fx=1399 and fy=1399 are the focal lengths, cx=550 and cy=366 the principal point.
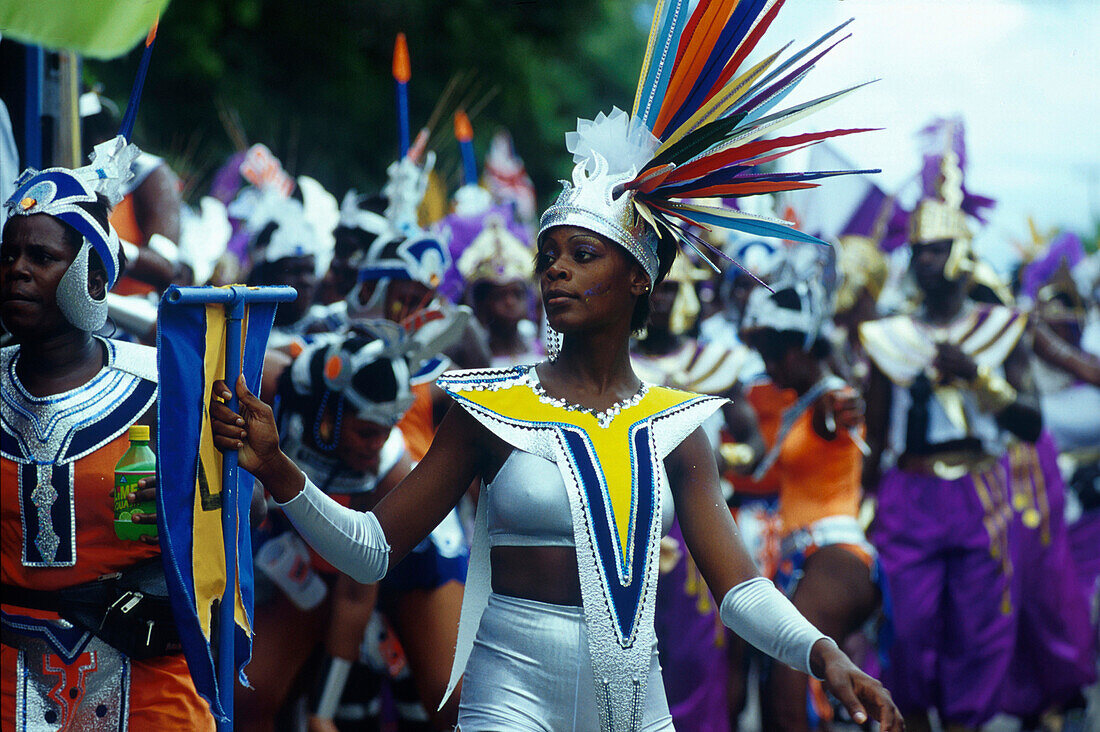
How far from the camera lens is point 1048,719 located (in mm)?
7691

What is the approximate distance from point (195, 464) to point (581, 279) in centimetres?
107

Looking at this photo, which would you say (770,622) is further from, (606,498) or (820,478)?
(820,478)

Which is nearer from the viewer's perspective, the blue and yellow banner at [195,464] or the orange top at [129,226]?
the blue and yellow banner at [195,464]

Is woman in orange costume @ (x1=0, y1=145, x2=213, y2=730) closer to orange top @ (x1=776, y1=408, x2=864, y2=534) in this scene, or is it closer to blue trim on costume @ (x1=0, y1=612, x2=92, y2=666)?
blue trim on costume @ (x1=0, y1=612, x2=92, y2=666)

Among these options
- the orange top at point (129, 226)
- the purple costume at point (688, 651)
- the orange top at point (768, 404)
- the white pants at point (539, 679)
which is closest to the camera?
the white pants at point (539, 679)

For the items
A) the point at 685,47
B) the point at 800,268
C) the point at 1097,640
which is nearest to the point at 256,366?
the point at 685,47

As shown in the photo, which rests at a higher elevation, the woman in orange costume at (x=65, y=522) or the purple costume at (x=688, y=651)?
the woman in orange costume at (x=65, y=522)

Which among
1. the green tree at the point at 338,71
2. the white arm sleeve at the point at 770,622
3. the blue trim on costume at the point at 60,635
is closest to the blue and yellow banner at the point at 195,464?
the blue trim on costume at the point at 60,635

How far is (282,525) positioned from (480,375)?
214 cm

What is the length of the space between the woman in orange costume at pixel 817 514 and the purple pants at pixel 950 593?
862 mm

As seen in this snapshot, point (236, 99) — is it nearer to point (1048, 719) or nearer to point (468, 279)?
point (468, 279)

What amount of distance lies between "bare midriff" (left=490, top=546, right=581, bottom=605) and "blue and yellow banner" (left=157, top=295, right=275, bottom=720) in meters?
0.71

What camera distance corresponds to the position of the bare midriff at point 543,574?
348 cm

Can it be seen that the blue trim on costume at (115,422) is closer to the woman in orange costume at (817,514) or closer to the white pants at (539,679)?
the white pants at (539,679)
